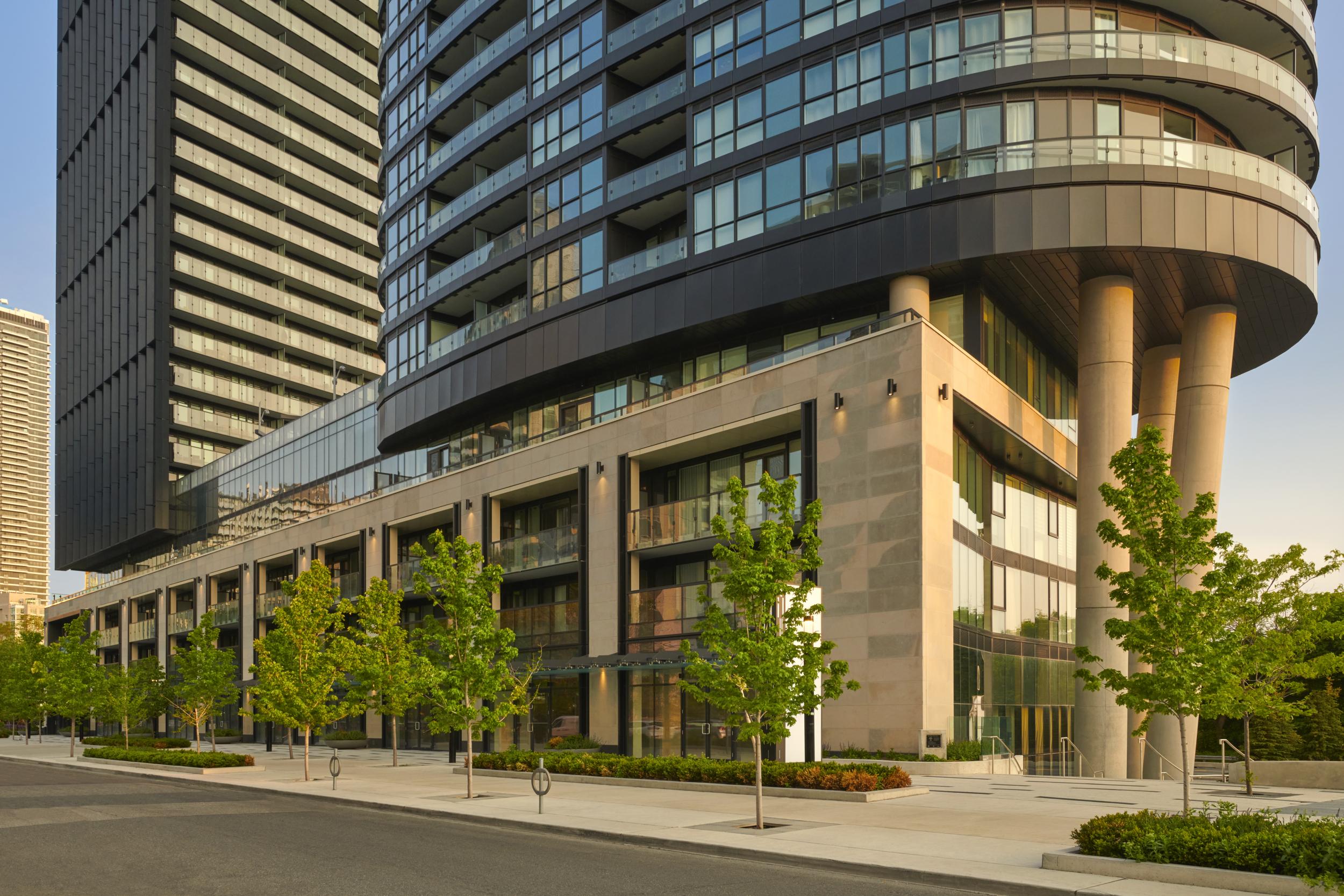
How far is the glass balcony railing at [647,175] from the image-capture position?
43.5 metres

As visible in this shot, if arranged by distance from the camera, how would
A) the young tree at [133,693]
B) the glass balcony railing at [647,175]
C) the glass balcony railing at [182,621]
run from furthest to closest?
the glass balcony railing at [182,621] < the young tree at [133,693] < the glass balcony railing at [647,175]

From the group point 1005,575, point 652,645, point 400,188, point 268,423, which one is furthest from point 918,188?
point 268,423

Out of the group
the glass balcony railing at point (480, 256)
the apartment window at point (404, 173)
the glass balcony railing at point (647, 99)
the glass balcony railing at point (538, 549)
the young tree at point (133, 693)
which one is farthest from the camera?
the apartment window at point (404, 173)

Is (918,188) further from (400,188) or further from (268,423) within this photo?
(268,423)

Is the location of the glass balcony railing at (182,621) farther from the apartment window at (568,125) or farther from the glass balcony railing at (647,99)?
the glass balcony railing at (647,99)

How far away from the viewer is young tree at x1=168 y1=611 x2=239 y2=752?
51562mm

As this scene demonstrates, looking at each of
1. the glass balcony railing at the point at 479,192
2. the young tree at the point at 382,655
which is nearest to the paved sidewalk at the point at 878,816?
the young tree at the point at 382,655

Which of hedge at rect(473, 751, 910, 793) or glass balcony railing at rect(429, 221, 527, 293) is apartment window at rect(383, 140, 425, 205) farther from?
hedge at rect(473, 751, 910, 793)

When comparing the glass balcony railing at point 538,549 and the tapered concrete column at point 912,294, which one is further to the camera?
the glass balcony railing at point 538,549

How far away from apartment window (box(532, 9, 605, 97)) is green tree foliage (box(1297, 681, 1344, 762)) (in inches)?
1338

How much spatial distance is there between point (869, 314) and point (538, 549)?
1591 cm

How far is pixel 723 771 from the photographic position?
27.5m

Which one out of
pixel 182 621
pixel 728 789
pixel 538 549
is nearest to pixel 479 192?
pixel 538 549

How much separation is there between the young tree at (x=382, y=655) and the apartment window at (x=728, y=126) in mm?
20681
